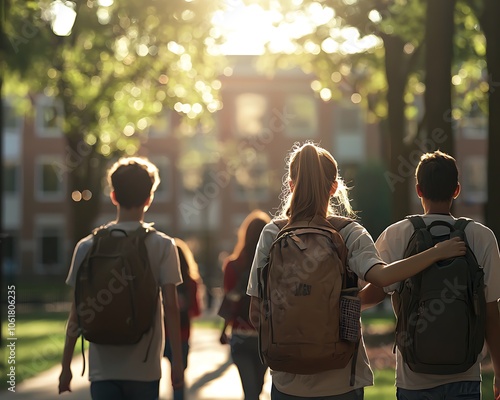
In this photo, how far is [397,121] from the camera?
19.9m

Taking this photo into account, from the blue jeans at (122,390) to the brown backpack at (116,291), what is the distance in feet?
0.69

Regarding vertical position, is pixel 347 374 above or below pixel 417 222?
below

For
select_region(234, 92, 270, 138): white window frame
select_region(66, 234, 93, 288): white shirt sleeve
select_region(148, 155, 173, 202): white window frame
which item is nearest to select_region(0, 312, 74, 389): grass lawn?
select_region(66, 234, 93, 288): white shirt sleeve

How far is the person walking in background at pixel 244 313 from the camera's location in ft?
25.9

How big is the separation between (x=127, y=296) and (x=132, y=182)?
57 centimetres

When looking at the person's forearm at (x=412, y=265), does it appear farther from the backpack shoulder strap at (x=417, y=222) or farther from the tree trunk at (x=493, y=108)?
the tree trunk at (x=493, y=108)

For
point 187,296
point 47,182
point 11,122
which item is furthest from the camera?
point 47,182

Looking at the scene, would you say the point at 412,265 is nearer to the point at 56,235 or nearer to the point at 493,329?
the point at 493,329

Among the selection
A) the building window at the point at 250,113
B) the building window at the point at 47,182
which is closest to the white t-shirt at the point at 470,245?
the building window at the point at 250,113

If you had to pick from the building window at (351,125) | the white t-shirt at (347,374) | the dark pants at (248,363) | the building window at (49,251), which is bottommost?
the building window at (49,251)

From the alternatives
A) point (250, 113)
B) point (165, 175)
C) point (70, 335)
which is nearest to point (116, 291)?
point (70, 335)

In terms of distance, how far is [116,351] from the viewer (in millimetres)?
5332

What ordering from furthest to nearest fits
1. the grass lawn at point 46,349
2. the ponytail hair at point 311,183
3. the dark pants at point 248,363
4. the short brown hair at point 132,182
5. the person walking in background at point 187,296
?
1. the grass lawn at point 46,349
2. the person walking in background at point 187,296
3. the dark pants at point 248,363
4. the short brown hair at point 132,182
5. the ponytail hair at point 311,183

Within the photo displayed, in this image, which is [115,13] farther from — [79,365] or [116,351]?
[116,351]
